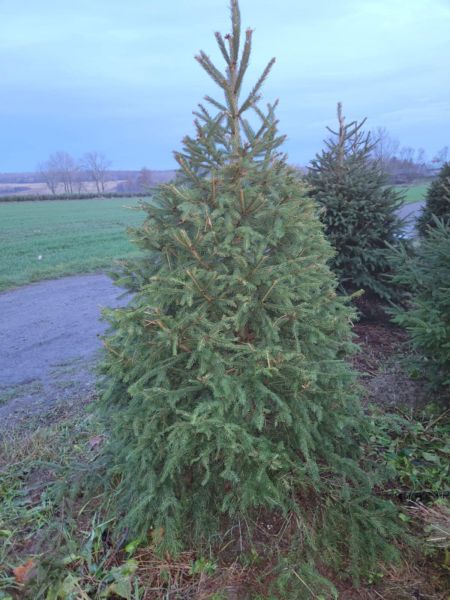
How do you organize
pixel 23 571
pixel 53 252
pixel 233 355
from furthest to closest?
pixel 53 252, pixel 23 571, pixel 233 355

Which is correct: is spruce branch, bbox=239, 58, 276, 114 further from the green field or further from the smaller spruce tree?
the smaller spruce tree

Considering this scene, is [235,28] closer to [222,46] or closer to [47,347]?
[222,46]

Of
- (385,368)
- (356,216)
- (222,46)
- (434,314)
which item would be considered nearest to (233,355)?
(222,46)

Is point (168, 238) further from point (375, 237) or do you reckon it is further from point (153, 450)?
point (375, 237)

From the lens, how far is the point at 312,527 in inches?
93.0

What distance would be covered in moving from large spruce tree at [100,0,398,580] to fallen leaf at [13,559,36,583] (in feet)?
1.78

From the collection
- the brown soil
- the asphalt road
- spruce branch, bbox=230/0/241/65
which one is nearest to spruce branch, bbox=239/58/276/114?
spruce branch, bbox=230/0/241/65

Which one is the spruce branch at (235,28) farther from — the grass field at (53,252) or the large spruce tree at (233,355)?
the grass field at (53,252)

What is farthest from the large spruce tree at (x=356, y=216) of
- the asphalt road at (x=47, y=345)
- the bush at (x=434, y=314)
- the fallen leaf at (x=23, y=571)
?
the fallen leaf at (x=23, y=571)

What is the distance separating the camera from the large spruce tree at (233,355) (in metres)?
2.13

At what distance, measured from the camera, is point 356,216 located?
18.8 ft

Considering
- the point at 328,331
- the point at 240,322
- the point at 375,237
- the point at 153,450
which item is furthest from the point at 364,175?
the point at 153,450

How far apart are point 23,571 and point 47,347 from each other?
4865mm

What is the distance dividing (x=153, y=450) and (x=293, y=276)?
1121mm
